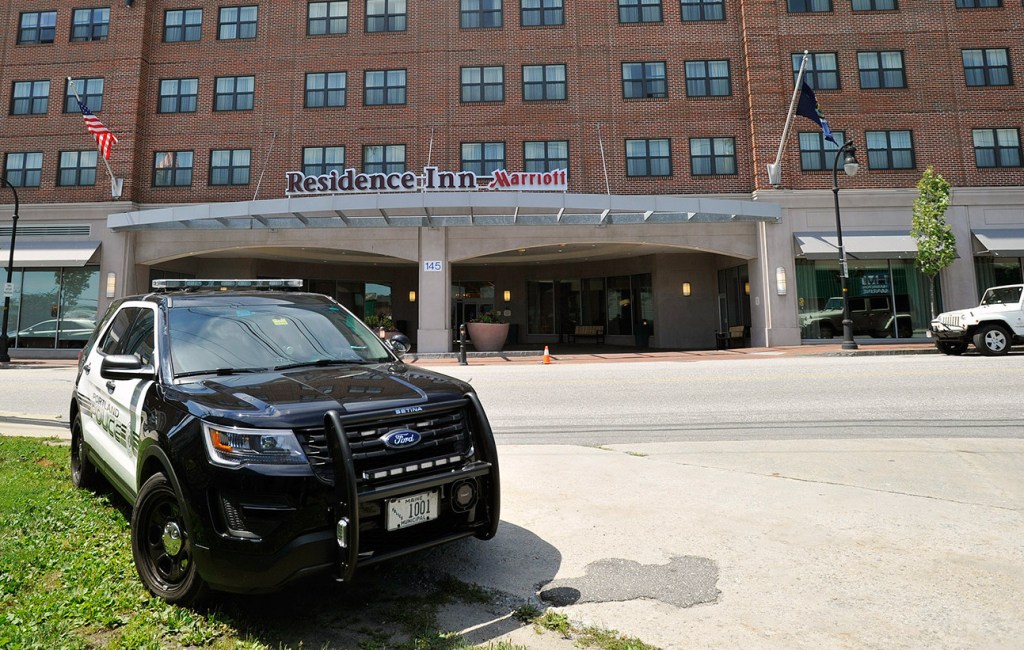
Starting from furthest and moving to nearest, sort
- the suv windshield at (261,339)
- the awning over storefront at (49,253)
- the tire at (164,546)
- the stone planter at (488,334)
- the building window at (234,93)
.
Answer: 1. the building window at (234,93)
2. the awning over storefront at (49,253)
3. the stone planter at (488,334)
4. the suv windshield at (261,339)
5. the tire at (164,546)

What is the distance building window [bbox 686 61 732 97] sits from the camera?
23.9 m

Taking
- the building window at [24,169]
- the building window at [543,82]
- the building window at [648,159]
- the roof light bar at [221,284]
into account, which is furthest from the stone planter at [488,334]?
the building window at [24,169]

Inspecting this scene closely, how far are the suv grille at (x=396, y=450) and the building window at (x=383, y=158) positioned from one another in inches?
885

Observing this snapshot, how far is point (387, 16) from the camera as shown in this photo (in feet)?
81.5

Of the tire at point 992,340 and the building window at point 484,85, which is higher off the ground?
the building window at point 484,85

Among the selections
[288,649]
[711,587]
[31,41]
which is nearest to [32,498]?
[288,649]

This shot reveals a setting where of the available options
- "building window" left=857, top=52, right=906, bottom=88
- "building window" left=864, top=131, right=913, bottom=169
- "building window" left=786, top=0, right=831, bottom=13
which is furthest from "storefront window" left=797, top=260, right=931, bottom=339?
"building window" left=786, top=0, right=831, bottom=13

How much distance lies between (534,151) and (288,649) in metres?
23.2

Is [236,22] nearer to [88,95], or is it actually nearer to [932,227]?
[88,95]

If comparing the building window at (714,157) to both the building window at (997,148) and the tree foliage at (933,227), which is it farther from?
the building window at (997,148)

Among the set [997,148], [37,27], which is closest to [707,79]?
[997,148]

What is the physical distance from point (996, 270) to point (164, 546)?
97.8 feet

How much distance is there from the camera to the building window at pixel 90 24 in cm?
2541

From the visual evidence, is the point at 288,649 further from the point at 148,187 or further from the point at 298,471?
the point at 148,187
